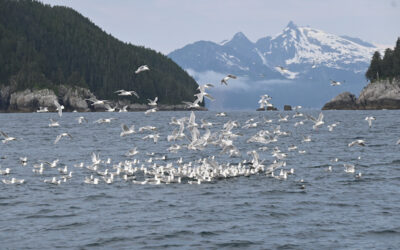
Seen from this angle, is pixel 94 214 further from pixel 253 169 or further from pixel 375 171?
pixel 375 171

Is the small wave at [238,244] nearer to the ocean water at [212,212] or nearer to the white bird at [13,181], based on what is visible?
the ocean water at [212,212]

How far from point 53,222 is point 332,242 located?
1178cm

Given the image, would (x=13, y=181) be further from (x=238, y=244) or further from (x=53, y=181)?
(x=238, y=244)

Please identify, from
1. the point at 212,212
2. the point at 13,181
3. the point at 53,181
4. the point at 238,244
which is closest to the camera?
the point at 238,244

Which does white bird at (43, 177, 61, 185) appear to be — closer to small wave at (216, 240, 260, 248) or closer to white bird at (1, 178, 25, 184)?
white bird at (1, 178, 25, 184)

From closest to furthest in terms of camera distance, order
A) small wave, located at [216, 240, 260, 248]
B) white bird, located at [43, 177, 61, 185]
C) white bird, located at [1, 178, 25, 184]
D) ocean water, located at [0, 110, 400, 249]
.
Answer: small wave, located at [216, 240, 260, 248], ocean water, located at [0, 110, 400, 249], white bird, located at [43, 177, 61, 185], white bird, located at [1, 178, 25, 184]

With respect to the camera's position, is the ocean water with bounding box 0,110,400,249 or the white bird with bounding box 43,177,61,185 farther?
the white bird with bounding box 43,177,61,185

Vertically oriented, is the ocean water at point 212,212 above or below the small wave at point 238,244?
above

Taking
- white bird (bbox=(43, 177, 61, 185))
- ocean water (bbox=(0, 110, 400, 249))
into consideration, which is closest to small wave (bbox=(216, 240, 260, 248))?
ocean water (bbox=(0, 110, 400, 249))

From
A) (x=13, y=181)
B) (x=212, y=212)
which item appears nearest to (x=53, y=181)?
(x=13, y=181)

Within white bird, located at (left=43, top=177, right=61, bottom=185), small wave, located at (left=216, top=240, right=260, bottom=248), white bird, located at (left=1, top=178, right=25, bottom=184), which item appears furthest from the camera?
white bird, located at (left=1, top=178, right=25, bottom=184)

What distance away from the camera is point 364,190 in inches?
1219

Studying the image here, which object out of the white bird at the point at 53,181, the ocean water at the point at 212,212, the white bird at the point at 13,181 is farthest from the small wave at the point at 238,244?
the white bird at the point at 13,181

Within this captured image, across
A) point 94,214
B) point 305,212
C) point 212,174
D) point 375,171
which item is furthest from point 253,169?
point 94,214
